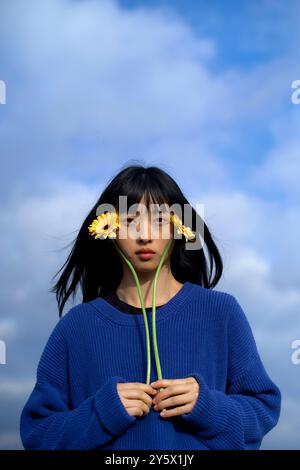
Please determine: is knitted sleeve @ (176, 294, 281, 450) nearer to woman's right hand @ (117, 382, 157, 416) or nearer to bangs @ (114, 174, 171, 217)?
woman's right hand @ (117, 382, 157, 416)

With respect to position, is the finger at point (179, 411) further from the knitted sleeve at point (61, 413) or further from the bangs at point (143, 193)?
the bangs at point (143, 193)

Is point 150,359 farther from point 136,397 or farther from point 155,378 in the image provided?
point 136,397

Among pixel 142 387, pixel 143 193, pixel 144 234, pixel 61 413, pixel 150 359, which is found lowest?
pixel 61 413

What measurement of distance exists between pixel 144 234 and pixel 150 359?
1.91 ft

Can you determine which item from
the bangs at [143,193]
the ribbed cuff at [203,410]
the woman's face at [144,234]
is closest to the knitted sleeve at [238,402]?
the ribbed cuff at [203,410]

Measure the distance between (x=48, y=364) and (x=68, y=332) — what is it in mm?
186

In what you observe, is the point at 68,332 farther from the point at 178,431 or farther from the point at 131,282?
the point at 178,431

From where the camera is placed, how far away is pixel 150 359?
341 centimetres

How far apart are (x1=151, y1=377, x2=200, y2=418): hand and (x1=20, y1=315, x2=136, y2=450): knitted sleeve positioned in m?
0.15

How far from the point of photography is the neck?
357cm

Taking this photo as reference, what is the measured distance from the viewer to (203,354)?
3480 millimetres

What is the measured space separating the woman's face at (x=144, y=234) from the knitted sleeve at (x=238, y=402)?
1.57ft

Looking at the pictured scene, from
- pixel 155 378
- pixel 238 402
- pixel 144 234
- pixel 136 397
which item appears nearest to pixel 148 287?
pixel 144 234
